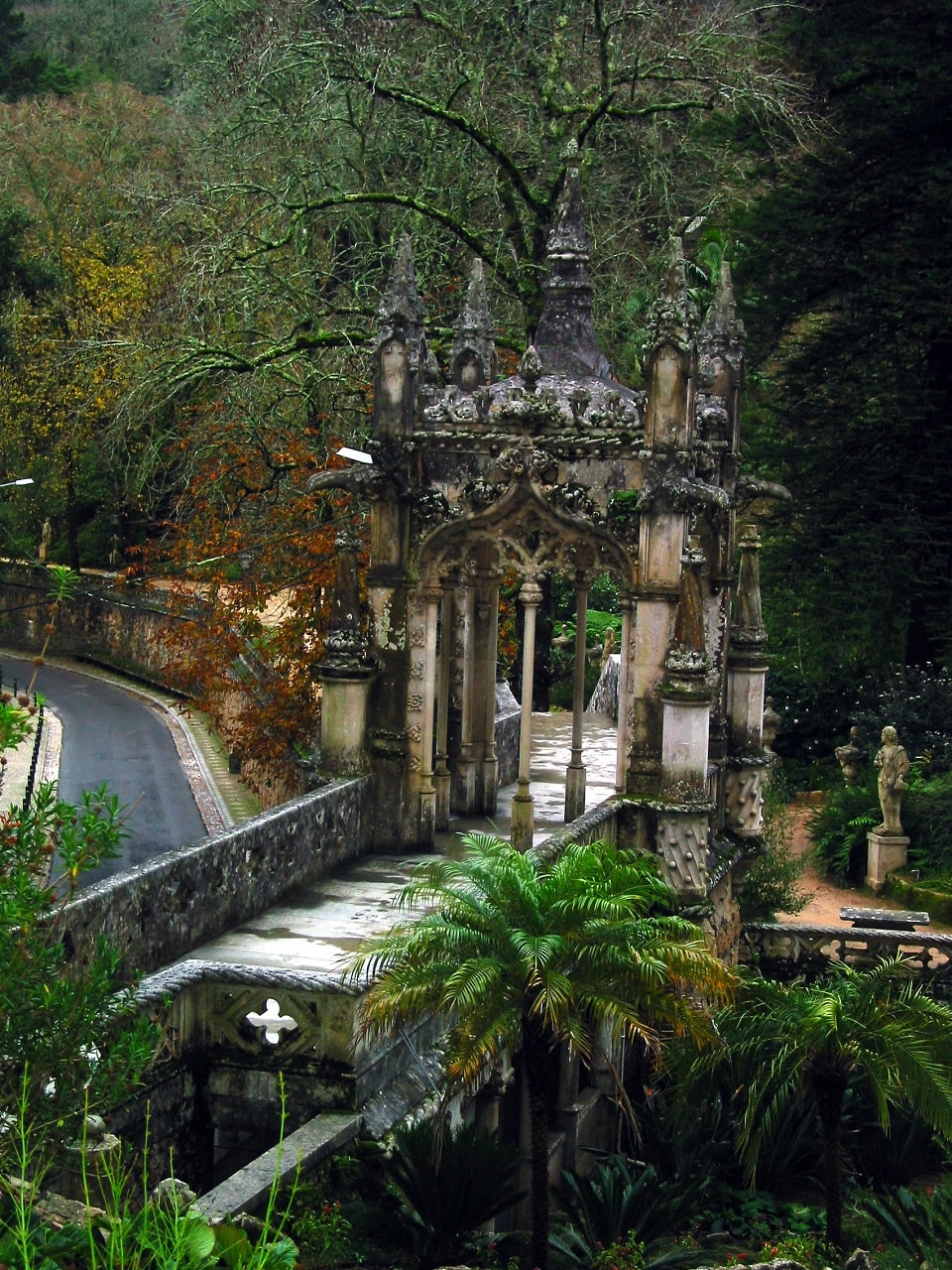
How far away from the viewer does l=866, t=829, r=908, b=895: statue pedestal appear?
29.2 meters

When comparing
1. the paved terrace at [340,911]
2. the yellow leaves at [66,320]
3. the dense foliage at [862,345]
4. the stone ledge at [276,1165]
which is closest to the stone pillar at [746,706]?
the paved terrace at [340,911]

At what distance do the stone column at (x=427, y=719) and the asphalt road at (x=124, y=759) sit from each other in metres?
9.34

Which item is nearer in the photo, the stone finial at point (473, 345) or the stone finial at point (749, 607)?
the stone finial at point (473, 345)

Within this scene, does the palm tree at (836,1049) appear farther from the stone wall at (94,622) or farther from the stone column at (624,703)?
the stone wall at (94,622)

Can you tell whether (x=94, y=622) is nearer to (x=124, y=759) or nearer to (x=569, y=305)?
(x=124, y=759)

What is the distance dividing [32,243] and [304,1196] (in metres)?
42.7

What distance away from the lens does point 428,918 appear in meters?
12.0

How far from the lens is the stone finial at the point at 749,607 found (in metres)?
18.6

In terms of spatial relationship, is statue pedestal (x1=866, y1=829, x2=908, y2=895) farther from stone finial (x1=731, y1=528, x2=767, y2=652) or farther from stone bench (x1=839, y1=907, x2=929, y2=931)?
stone finial (x1=731, y1=528, x2=767, y2=652)

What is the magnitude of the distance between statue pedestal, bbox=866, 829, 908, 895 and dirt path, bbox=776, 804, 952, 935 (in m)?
0.31

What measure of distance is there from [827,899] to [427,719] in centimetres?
1361

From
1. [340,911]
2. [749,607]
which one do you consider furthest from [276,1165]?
[749,607]

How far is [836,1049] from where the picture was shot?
13172 millimetres

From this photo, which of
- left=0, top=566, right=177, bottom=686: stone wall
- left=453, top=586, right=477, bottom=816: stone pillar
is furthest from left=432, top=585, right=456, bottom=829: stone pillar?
left=0, top=566, right=177, bottom=686: stone wall
